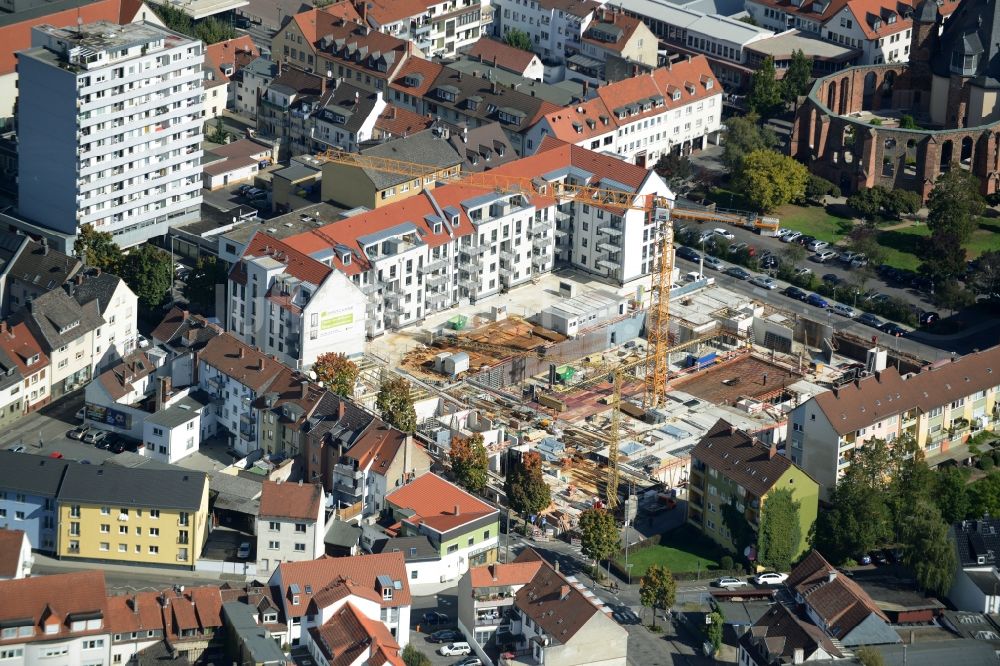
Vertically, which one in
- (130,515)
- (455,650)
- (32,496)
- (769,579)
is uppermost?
(32,496)

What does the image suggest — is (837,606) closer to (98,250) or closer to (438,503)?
(438,503)

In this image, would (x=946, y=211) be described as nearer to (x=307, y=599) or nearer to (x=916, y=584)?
(x=916, y=584)

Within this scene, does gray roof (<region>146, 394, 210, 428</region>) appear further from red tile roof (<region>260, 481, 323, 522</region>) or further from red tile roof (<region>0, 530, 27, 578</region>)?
red tile roof (<region>0, 530, 27, 578</region>)

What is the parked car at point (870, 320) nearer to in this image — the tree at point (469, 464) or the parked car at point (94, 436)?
the tree at point (469, 464)

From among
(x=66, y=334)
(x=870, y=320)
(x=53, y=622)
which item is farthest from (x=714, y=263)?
(x=53, y=622)

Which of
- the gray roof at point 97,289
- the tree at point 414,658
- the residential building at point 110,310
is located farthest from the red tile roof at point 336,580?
the gray roof at point 97,289

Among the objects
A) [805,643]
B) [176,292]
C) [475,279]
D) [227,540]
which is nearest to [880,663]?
[805,643]
